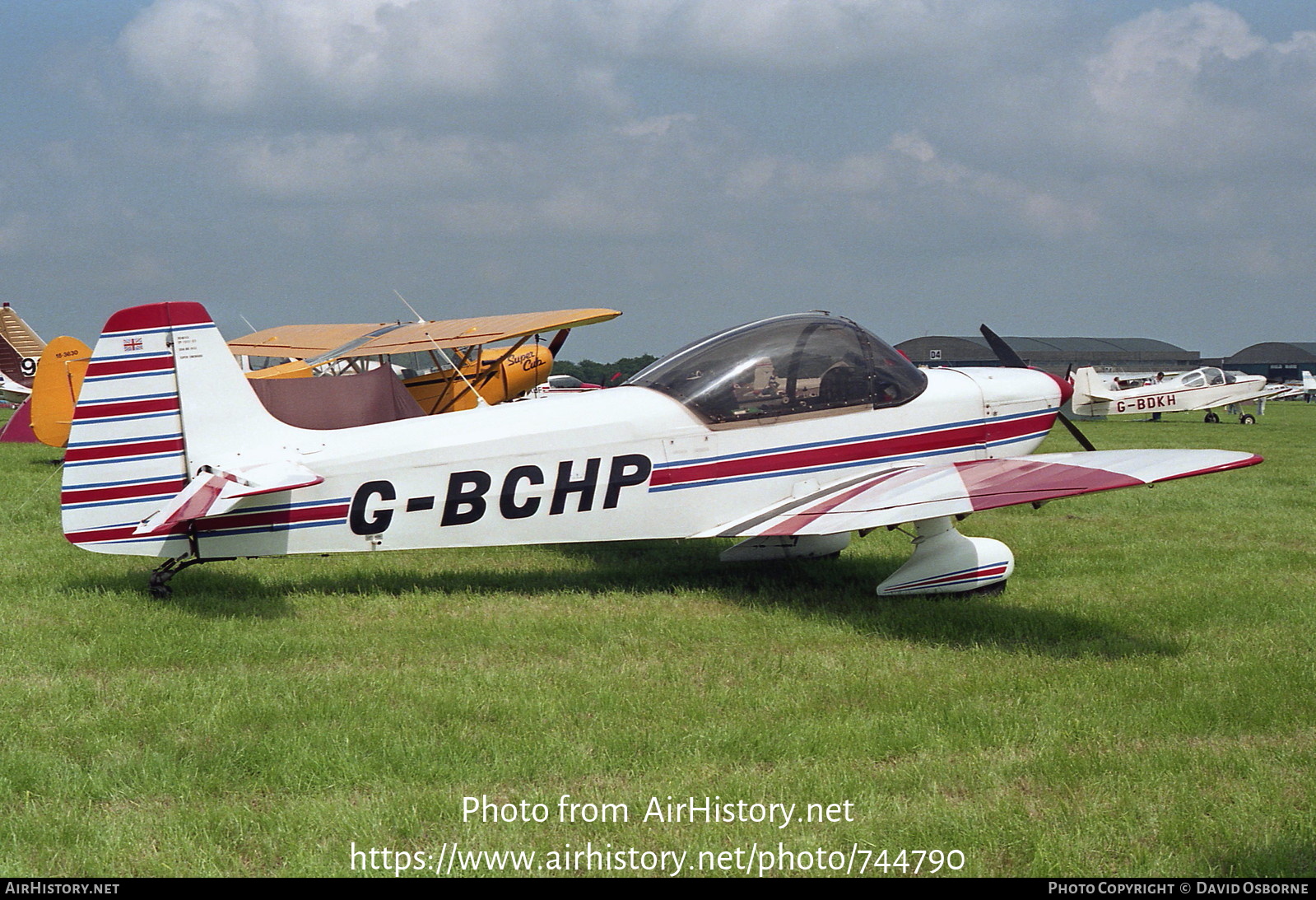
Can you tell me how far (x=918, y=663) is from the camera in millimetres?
5277

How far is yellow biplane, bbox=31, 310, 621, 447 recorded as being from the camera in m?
10.3

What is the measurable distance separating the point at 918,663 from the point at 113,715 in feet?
12.0

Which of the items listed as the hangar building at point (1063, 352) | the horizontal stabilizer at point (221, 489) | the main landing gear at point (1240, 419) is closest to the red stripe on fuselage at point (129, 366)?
the horizontal stabilizer at point (221, 489)

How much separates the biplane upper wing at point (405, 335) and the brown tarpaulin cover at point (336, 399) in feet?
8.00

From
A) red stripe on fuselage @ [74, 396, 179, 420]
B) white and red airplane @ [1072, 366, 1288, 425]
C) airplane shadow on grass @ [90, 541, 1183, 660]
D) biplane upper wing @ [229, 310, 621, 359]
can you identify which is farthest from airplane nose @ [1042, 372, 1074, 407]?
white and red airplane @ [1072, 366, 1288, 425]

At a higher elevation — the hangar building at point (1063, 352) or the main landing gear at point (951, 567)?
the hangar building at point (1063, 352)

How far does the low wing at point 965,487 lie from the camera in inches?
224

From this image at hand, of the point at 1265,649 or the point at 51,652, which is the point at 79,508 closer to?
the point at 51,652

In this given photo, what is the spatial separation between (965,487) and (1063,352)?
8032cm

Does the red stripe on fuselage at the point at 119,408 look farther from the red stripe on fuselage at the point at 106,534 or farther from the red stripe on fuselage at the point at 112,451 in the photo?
the red stripe on fuselage at the point at 106,534

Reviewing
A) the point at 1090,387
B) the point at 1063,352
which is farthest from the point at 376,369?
the point at 1063,352

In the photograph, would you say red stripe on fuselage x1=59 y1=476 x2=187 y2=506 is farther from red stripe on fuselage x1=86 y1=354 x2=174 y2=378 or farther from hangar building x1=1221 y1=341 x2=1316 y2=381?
hangar building x1=1221 y1=341 x2=1316 y2=381

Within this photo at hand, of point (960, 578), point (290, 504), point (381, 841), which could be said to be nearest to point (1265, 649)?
point (960, 578)

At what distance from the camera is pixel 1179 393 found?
3061 centimetres
